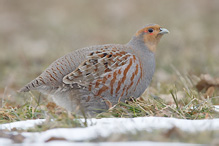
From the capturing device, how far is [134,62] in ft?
15.1

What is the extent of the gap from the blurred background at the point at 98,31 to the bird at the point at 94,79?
1.12 m

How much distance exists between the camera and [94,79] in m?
4.44

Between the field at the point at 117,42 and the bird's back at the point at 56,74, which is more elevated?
the bird's back at the point at 56,74

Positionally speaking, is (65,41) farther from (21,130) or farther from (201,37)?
(21,130)

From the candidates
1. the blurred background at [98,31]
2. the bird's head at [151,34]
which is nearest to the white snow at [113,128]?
the bird's head at [151,34]

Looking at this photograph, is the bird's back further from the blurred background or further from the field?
the blurred background

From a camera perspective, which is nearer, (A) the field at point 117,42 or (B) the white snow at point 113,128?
(B) the white snow at point 113,128

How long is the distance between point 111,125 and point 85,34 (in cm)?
917

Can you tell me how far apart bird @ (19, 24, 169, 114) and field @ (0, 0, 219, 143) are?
201mm

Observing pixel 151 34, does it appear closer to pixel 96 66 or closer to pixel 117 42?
pixel 96 66

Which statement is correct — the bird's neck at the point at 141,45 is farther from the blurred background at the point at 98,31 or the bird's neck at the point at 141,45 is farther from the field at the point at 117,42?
the blurred background at the point at 98,31

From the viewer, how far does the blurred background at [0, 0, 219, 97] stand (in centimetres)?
777

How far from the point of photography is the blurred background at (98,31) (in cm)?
→ 777

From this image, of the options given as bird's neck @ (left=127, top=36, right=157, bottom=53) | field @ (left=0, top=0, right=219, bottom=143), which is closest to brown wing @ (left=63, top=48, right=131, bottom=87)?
bird's neck @ (left=127, top=36, right=157, bottom=53)
